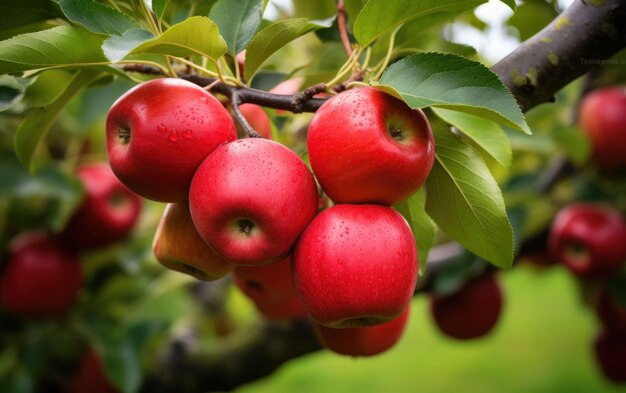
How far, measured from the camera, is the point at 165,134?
66 centimetres

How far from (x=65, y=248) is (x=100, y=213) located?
0.15 meters

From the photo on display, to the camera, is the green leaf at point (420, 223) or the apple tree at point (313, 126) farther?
the green leaf at point (420, 223)

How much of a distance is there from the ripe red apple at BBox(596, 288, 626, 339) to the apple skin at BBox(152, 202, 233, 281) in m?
1.22

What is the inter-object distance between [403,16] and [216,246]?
0.32 metres

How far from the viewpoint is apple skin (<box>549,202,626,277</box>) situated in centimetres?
148

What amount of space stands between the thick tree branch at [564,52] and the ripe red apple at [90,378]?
1.22m

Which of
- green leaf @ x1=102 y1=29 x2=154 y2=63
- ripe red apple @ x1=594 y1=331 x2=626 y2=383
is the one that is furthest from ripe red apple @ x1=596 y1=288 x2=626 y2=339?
green leaf @ x1=102 y1=29 x2=154 y2=63

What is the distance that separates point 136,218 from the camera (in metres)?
1.60

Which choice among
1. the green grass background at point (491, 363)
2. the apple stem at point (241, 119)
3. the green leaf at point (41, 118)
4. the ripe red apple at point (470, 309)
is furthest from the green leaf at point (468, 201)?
the green grass background at point (491, 363)

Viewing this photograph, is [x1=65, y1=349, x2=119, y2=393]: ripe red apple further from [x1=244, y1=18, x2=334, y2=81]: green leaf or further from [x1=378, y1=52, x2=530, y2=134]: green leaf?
[x1=378, y1=52, x2=530, y2=134]: green leaf

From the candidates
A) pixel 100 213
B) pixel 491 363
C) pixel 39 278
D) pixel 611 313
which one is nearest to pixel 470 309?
pixel 611 313

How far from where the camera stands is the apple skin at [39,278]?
57.5 inches

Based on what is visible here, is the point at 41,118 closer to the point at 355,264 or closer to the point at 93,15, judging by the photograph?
the point at 93,15

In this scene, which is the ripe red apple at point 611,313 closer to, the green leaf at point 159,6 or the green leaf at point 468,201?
the green leaf at point 468,201
